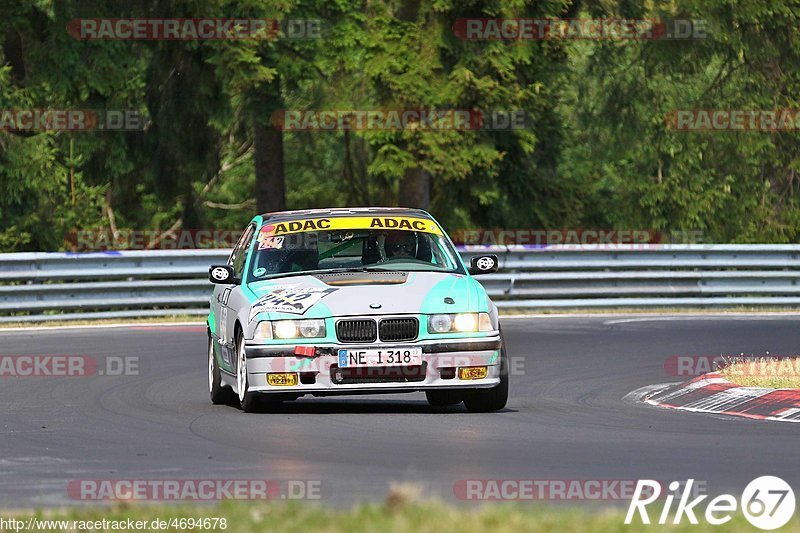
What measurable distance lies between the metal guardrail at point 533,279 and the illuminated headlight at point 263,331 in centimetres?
1174

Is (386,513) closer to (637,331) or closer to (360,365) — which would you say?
(360,365)

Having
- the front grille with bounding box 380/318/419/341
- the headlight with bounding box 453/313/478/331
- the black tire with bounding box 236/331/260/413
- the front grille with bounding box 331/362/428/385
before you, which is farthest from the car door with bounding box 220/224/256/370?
the headlight with bounding box 453/313/478/331

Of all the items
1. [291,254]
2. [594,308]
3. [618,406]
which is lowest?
[594,308]

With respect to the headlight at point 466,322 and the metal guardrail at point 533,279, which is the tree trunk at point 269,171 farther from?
the headlight at point 466,322

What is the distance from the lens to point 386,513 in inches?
274

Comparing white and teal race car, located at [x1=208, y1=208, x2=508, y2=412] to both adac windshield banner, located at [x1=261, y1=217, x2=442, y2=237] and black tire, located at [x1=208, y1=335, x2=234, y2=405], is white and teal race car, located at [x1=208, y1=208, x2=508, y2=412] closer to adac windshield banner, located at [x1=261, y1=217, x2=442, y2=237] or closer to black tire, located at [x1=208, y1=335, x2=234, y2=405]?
adac windshield banner, located at [x1=261, y1=217, x2=442, y2=237]

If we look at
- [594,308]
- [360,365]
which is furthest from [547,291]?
[360,365]

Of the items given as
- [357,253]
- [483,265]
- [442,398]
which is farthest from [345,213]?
[442,398]

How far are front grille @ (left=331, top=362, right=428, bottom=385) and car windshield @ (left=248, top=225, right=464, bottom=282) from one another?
3.93 ft

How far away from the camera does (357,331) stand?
1209 cm

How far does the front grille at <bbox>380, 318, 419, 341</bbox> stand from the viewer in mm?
12062

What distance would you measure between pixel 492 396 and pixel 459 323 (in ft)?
2.29

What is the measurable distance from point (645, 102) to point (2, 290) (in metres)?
24.1

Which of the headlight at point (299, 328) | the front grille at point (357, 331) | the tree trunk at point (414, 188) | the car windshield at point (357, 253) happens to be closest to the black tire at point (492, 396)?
the front grille at point (357, 331)
